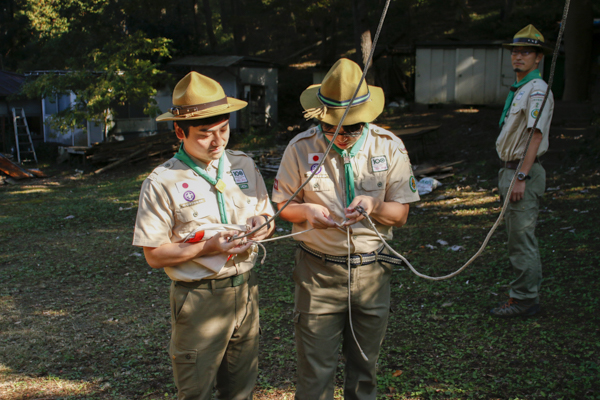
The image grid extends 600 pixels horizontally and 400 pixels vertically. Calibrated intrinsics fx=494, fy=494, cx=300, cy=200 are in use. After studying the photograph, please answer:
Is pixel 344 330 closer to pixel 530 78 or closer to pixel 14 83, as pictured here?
pixel 530 78

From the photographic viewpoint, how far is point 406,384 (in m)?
3.39

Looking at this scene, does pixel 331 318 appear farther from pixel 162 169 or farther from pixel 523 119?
pixel 523 119

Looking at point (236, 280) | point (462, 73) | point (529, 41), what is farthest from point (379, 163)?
point (462, 73)

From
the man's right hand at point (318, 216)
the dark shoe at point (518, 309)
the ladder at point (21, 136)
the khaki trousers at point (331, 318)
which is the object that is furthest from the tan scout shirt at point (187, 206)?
the ladder at point (21, 136)

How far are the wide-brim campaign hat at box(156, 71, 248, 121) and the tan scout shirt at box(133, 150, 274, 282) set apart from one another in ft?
0.84

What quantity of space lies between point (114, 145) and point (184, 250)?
50.1 ft

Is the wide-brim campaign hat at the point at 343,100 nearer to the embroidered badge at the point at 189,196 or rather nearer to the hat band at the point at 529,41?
the embroidered badge at the point at 189,196

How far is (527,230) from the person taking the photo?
13.2ft

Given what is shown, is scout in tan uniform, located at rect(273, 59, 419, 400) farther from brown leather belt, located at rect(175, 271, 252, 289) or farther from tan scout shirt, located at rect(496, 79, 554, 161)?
tan scout shirt, located at rect(496, 79, 554, 161)

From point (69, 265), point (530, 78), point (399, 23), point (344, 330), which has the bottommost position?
point (69, 265)

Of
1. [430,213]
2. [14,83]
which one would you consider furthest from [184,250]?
[14,83]

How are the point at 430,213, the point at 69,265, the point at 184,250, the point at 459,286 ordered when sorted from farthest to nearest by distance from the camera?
the point at 430,213, the point at 69,265, the point at 459,286, the point at 184,250

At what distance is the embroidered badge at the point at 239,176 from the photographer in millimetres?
2520

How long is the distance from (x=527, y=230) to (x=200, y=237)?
9.46ft
